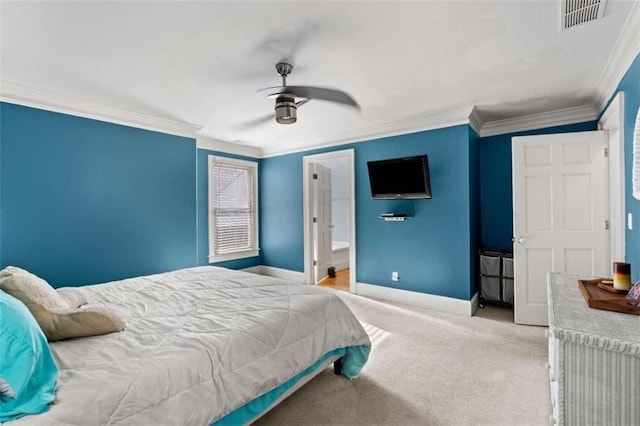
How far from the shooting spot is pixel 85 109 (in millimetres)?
3246

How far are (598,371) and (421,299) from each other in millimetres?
2840

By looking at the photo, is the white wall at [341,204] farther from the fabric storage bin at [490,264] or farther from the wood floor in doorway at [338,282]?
the fabric storage bin at [490,264]

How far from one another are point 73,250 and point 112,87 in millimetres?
1718

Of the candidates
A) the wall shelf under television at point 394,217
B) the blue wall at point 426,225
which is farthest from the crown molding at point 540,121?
the wall shelf under television at point 394,217

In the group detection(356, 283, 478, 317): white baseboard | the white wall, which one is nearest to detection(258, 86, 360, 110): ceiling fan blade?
detection(356, 283, 478, 317): white baseboard

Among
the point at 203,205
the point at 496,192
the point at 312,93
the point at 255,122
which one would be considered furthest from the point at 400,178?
the point at 203,205

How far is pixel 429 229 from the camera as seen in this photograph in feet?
13.2

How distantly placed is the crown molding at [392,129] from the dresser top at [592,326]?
2.60 meters

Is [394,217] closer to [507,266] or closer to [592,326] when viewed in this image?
[507,266]

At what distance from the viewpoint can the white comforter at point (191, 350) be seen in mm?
1167

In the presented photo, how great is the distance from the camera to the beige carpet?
193 cm

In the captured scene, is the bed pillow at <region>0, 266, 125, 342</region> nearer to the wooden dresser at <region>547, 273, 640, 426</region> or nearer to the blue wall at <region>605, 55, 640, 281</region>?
the wooden dresser at <region>547, 273, 640, 426</region>

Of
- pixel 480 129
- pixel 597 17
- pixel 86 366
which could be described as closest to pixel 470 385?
pixel 86 366

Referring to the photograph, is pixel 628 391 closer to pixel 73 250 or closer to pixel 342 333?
pixel 342 333
